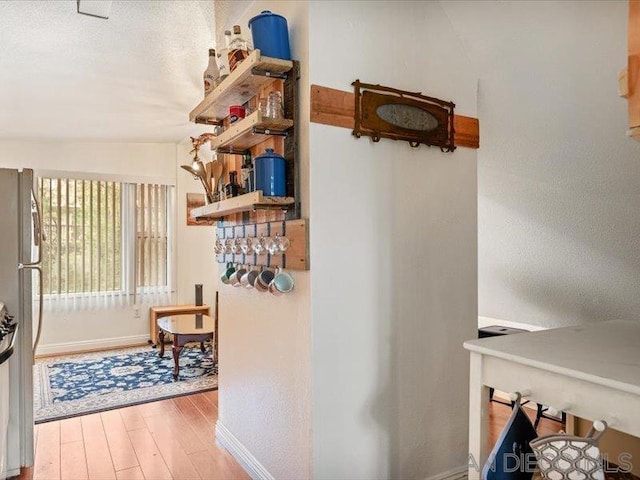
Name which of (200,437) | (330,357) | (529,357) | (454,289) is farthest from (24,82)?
(529,357)

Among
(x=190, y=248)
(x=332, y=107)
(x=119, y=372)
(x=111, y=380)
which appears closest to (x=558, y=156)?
(x=332, y=107)

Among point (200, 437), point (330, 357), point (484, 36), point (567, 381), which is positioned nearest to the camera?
point (567, 381)

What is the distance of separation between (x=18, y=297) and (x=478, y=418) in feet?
7.65

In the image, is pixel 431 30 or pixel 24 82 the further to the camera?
pixel 24 82

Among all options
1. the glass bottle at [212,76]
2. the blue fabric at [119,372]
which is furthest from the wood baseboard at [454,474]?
the blue fabric at [119,372]

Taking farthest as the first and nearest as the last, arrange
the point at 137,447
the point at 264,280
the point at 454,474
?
the point at 137,447, the point at 454,474, the point at 264,280

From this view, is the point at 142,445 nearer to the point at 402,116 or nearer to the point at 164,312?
the point at 402,116

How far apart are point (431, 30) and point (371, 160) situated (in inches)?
29.5

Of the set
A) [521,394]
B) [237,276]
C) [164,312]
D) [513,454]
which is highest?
[237,276]

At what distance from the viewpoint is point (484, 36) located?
6.90ft

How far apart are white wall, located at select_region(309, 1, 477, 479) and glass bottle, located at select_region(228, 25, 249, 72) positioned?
376 millimetres

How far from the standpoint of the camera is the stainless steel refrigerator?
2387mm

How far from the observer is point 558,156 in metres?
2.33

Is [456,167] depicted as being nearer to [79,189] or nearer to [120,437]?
[120,437]
